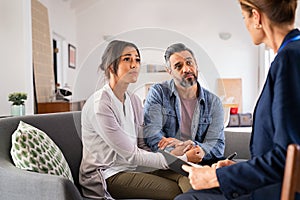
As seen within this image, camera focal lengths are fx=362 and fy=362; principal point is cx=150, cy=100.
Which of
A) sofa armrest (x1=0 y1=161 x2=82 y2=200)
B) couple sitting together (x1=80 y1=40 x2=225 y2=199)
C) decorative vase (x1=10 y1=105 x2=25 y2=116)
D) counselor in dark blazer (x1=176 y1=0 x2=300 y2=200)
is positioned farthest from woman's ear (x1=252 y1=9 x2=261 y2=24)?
decorative vase (x1=10 y1=105 x2=25 y2=116)

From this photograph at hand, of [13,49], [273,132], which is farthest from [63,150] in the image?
[13,49]

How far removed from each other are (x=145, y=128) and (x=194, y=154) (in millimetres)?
196

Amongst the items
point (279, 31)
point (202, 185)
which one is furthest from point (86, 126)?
point (279, 31)

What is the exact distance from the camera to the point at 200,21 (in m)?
6.31

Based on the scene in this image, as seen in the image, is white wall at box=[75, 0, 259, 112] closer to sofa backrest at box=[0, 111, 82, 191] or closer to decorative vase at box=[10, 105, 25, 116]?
decorative vase at box=[10, 105, 25, 116]

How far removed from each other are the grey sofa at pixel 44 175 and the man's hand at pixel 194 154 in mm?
395

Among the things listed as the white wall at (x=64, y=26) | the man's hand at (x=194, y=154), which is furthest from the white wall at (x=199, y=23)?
the man's hand at (x=194, y=154)

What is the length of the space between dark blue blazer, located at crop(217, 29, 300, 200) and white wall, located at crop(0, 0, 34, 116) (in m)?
2.73

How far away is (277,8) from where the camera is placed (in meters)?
0.87

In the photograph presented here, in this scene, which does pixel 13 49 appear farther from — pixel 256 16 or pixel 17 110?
pixel 256 16

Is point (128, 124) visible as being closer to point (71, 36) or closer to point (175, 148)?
point (175, 148)

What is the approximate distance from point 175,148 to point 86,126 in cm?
37

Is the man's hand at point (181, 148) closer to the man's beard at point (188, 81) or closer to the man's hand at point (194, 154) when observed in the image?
the man's hand at point (194, 154)

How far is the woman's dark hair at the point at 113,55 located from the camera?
4.15 ft
